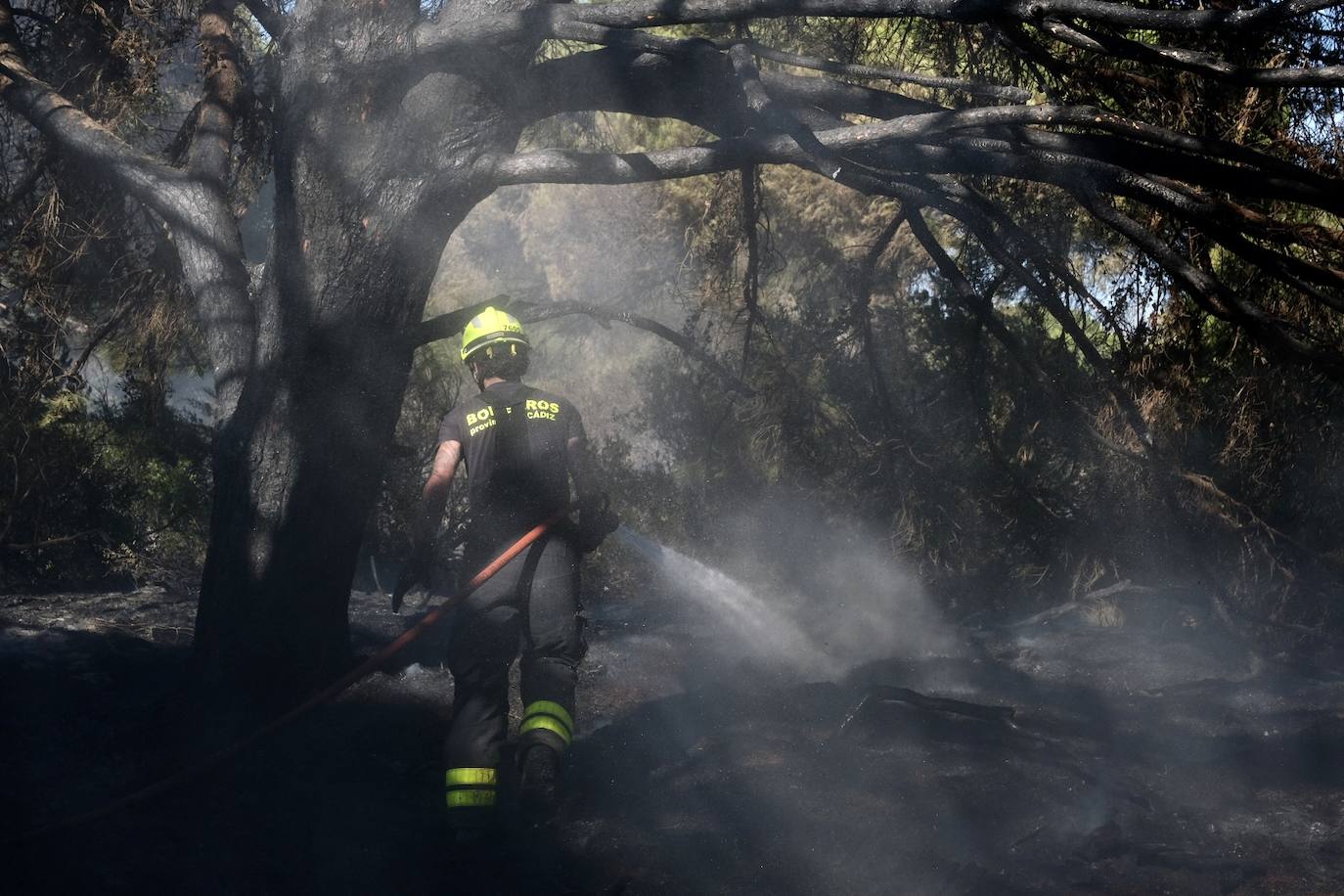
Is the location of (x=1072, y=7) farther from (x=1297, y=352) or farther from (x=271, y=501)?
(x=271, y=501)

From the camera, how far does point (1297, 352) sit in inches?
167

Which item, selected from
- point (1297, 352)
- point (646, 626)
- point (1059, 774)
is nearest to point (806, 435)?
point (646, 626)

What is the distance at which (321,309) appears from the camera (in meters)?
5.09

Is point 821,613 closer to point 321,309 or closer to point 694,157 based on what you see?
point 694,157

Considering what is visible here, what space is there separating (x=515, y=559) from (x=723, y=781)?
1388 mm

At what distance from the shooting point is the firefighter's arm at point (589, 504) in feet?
16.1

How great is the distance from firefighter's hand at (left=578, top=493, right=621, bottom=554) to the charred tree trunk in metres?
1.13

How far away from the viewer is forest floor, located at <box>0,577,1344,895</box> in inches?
158

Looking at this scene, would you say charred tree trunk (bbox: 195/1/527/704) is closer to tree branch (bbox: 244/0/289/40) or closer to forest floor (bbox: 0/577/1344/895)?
forest floor (bbox: 0/577/1344/895)

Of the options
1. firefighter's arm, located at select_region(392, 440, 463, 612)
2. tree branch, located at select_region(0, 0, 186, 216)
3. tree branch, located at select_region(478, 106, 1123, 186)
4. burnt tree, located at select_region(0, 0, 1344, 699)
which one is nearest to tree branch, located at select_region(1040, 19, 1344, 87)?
tree branch, located at select_region(478, 106, 1123, 186)

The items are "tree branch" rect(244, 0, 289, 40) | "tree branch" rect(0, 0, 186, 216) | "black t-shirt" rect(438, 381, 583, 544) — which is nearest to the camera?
"black t-shirt" rect(438, 381, 583, 544)

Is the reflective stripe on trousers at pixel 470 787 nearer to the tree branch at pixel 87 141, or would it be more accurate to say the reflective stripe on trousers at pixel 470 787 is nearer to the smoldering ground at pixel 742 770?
the smoldering ground at pixel 742 770

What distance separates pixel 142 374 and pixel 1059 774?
635 cm

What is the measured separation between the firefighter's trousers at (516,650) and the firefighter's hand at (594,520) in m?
0.08
